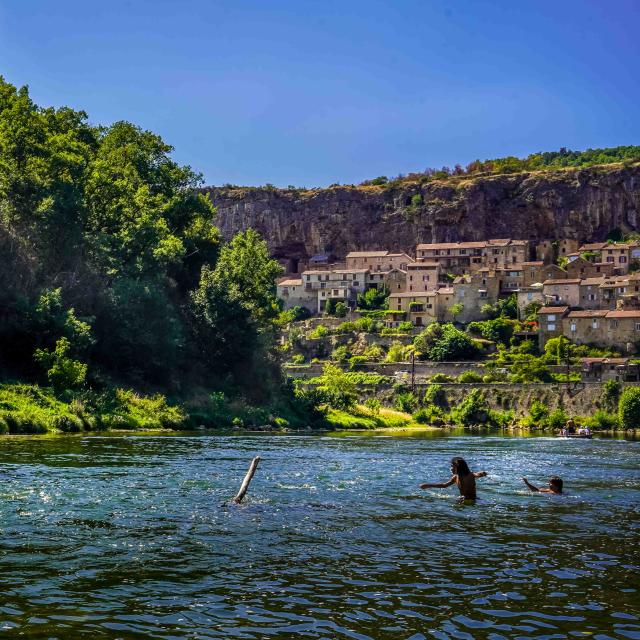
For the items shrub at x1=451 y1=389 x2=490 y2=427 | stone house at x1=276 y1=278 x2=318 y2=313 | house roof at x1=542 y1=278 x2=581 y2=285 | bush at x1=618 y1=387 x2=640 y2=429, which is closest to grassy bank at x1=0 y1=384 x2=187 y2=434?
shrub at x1=451 y1=389 x2=490 y2=427

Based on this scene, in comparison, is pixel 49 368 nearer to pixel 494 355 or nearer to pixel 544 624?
pixel 544 624

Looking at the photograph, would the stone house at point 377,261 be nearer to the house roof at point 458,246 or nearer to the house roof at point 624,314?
the house roof at point 458,246

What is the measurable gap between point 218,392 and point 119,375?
8.90m

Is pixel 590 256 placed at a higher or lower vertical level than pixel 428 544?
higher

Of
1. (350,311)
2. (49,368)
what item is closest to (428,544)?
(49,368)

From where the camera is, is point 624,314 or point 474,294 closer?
point 624,314

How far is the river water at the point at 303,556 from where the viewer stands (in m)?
10.0

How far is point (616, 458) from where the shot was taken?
3959 centimetres

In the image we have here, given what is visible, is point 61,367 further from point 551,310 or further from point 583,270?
point 583,270

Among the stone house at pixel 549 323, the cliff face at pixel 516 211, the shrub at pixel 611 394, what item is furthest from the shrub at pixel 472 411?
the cliff face at pixel 516 211

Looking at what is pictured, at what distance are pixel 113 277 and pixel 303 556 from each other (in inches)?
1846

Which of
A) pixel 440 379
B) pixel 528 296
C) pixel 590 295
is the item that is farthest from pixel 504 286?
pixel 440 379

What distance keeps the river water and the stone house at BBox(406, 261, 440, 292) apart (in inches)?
5106

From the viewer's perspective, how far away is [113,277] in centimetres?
5803
